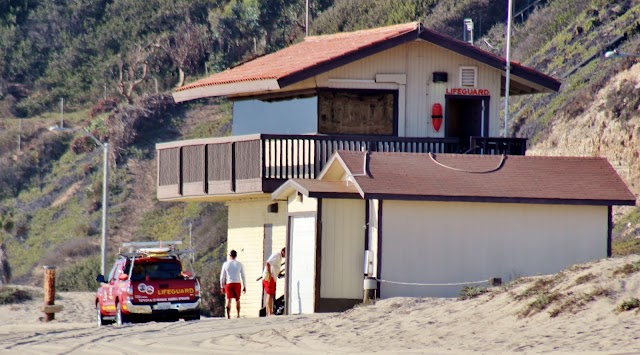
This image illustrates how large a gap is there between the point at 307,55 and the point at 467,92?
4147mm

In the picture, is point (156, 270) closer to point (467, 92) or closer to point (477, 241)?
point (477, 241)

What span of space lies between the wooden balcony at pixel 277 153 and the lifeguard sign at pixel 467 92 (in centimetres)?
159

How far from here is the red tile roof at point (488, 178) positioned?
27.5 meters

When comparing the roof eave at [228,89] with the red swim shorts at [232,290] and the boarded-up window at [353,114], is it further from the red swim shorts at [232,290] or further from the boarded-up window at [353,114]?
the red swim shorts at [232,290]

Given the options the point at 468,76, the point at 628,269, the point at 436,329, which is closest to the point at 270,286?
the point at 468,76

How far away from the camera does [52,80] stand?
80.6 metres

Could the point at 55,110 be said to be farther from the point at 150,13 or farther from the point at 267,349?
the point at 267,349

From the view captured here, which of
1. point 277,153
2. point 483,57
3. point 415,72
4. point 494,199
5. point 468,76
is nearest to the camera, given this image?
point 494,199

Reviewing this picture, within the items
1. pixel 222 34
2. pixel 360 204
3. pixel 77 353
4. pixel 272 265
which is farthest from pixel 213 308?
pixel 222 34

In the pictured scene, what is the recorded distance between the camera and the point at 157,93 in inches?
2820

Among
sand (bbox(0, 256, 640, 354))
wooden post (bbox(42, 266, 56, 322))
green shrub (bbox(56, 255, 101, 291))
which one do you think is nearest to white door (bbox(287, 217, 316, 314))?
sand (bbox(0, 256, 640, 354))

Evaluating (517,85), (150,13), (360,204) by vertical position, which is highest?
(150,13)

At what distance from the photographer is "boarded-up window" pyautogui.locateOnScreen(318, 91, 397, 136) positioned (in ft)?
111

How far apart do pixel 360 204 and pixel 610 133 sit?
634 inches
